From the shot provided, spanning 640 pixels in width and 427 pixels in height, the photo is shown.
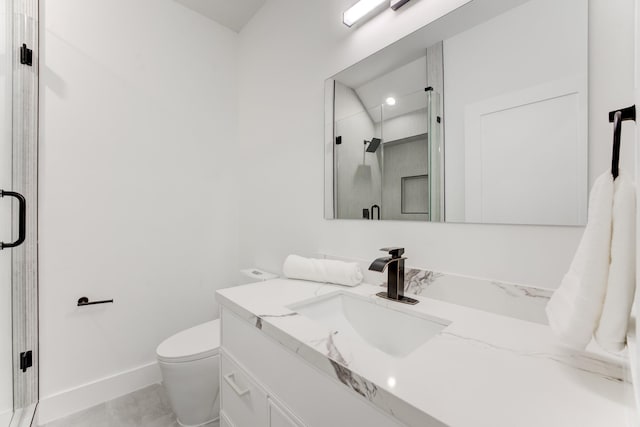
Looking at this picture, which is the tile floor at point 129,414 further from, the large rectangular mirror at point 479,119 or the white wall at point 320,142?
the large rectangular mirror at point 479,119

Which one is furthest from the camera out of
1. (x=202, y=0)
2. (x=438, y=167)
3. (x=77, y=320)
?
(x=202, y=0)

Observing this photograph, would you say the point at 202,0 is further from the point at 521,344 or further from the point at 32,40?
the point at 521,344

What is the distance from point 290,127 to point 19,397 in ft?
6.39

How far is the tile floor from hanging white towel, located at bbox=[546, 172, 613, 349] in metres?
1.74

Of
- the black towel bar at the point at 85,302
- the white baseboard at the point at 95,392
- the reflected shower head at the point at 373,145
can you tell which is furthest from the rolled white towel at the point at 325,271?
the white baseboard at the point at 95,392

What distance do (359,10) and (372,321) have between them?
4.31ft

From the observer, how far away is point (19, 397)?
4.41 ft

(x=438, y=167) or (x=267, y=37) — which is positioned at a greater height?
(x=267, y=37)

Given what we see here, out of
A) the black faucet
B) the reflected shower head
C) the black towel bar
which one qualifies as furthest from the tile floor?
the reflected shower head

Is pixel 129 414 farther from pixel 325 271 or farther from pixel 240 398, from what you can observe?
pixel 325 271

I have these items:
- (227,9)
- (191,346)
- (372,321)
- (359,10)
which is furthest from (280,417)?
(227,9)

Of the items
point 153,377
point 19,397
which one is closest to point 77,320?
point 19,397

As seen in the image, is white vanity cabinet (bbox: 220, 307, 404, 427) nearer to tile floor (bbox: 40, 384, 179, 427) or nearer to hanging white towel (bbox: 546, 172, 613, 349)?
hanging white towel (bbox: 546, 172, 613, 349)

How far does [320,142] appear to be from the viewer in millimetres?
1487
